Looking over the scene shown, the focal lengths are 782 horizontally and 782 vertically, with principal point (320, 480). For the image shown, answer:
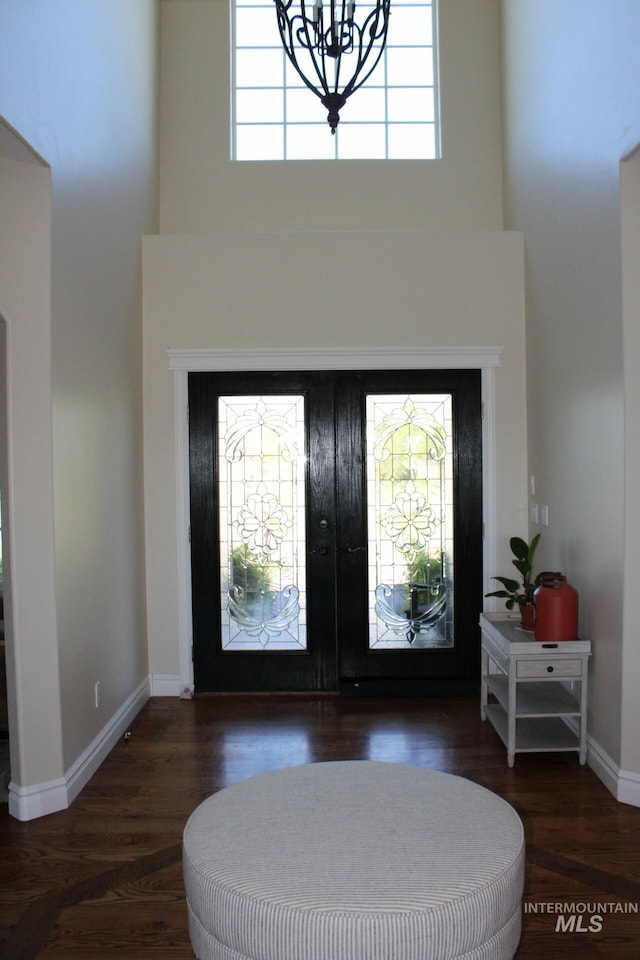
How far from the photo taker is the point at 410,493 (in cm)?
491

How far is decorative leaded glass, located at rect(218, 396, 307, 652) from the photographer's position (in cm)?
490

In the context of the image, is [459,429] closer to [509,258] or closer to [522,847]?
[509,258]

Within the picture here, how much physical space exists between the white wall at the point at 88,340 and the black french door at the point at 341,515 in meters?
0.50

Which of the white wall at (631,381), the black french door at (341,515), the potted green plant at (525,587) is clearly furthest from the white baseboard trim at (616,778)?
the black french door at (341,515)

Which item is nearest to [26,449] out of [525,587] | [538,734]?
[525,587]

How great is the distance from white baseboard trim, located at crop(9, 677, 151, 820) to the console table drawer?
205 centimetres

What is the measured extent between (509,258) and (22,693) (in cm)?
367

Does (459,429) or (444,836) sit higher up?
(459,429)

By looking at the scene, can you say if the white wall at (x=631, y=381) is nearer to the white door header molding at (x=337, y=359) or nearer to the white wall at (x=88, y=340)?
the white door header molding at (x=337, y=359)

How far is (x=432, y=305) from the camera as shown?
484 cm

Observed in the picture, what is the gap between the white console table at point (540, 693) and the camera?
3.68 m

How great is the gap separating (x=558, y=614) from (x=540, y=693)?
518 millimetres

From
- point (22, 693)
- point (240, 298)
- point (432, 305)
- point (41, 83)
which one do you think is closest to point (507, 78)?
point (432, 305)

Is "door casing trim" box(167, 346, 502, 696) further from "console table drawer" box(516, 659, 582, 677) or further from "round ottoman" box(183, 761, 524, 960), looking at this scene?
"round ottoman" box(183, 761, 524, 960)
